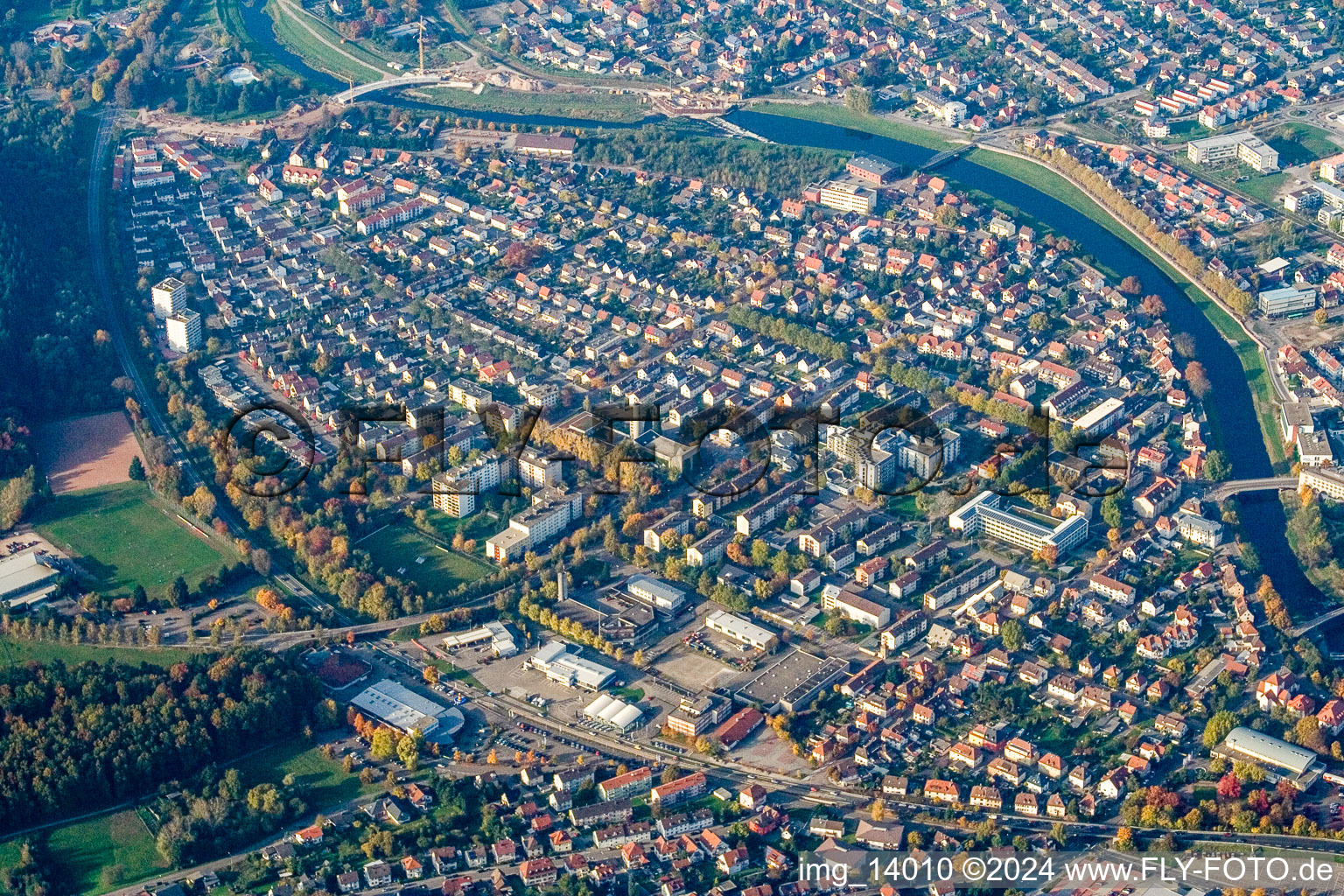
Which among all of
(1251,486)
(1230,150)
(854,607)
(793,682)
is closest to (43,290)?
(854,607)

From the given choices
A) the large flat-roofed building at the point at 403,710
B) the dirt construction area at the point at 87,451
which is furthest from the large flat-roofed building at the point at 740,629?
the dirt construction area at the point at 87,451

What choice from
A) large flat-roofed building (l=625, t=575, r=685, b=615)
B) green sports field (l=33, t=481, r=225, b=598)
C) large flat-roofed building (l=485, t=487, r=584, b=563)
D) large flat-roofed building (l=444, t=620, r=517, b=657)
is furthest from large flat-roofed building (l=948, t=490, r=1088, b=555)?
green sports field (l=33, t=481, r=225, b=598)

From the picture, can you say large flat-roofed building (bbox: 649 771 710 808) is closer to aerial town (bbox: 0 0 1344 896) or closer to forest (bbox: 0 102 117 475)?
aerial town (bbox: 0 0 1344 896)

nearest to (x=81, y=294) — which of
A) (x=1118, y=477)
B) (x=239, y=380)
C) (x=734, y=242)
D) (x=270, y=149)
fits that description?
(x=239, y=380)

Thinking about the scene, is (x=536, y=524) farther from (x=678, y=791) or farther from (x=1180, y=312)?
(x=1180, y=312)

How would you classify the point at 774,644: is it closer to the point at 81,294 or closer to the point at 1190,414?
the point at 1190,414
